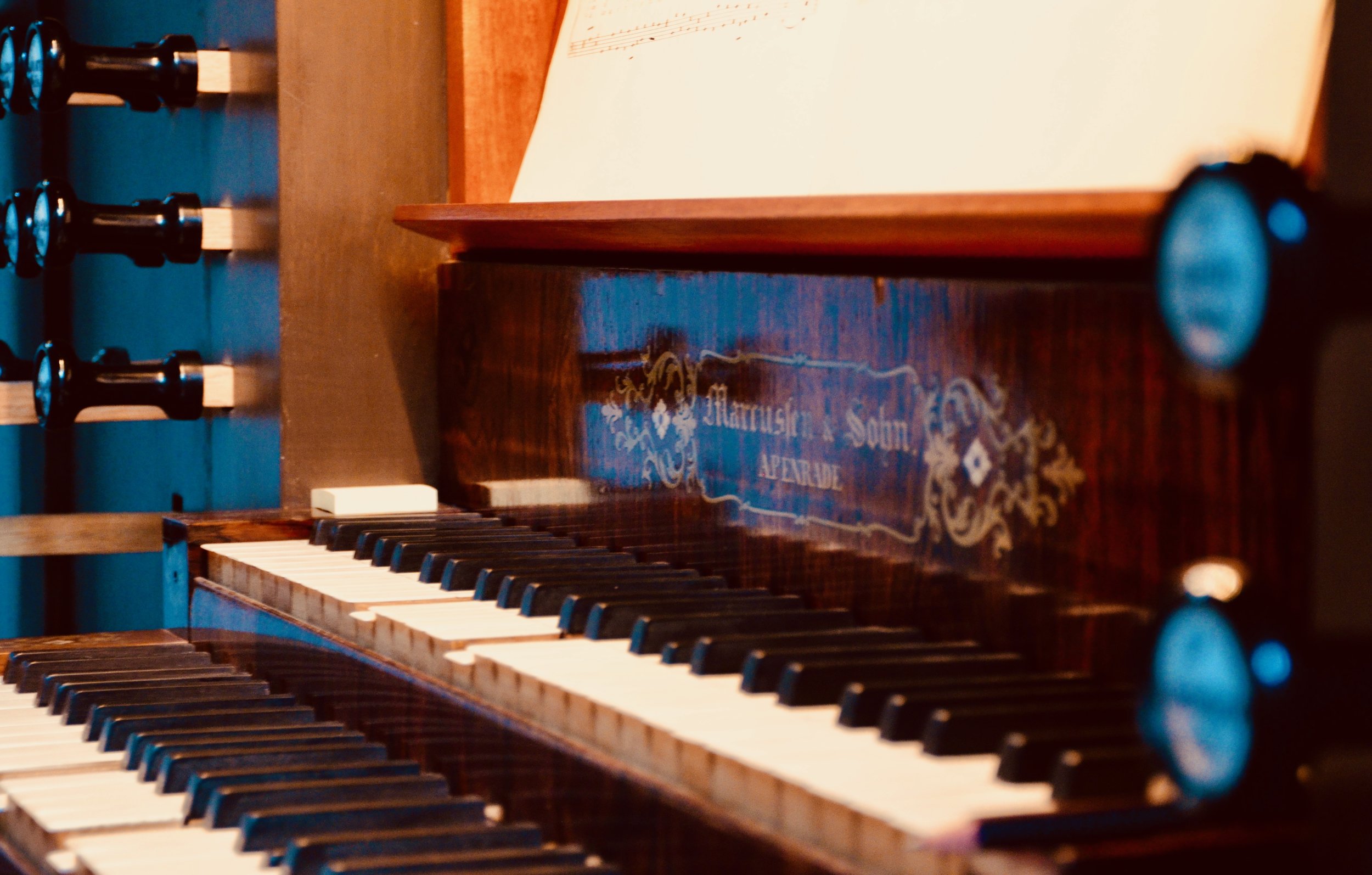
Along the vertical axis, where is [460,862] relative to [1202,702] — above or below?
below

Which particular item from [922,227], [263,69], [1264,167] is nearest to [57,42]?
[263,69]

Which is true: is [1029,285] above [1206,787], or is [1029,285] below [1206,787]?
above

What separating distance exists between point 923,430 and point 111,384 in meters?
1.89

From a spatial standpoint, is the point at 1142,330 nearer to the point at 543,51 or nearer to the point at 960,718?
the point at 960,718

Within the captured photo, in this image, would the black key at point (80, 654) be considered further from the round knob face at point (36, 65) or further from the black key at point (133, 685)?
the round knob face at point (36, 65)

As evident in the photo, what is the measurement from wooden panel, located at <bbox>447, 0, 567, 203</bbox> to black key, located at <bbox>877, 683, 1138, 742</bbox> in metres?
1.76

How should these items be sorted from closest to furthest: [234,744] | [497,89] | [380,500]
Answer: [234,744] → [380,500] → [497,89]

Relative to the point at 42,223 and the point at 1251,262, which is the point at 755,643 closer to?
the point at 1251,262

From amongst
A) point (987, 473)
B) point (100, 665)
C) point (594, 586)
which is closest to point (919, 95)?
point (987, 473)

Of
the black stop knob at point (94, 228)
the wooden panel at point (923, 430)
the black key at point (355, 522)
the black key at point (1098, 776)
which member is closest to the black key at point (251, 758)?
the wooden panel at point (923, 430)

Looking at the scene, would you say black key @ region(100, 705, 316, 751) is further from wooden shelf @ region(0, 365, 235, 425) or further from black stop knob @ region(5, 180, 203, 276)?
black stop knob @ region(5, 180, 203, 276)

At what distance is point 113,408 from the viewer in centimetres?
324

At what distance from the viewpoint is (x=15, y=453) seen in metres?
4.31

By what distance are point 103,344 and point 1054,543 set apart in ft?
11.1
